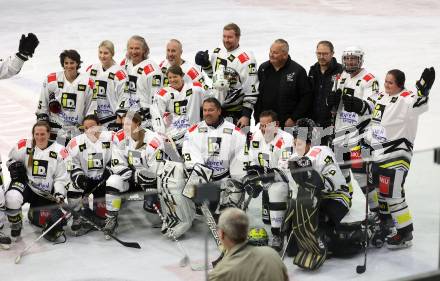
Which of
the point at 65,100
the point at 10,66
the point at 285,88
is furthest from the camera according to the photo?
the point at 65,100

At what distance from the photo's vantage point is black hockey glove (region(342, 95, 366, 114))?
7379 mm

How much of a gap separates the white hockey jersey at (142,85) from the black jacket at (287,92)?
1026 mm

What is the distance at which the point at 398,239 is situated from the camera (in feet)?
20.9

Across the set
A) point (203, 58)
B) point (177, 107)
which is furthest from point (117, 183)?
point (203, 58)

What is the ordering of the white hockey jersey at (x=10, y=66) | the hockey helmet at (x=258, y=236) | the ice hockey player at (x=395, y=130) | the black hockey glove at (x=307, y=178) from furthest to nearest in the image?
the white hockey jersey at (x=10, y=66) < the ice hockey player at (x=395, y=130) < the hockey helmet at (x=258, y=236) < the black hockey glove at (x=307, y=178)

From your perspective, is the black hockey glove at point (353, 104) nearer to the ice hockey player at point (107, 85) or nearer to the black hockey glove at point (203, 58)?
the black hockey glove at point (203, 58)

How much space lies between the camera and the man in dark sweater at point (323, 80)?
7758mm

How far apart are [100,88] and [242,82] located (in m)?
1.30

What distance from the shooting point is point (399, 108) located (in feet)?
23.0

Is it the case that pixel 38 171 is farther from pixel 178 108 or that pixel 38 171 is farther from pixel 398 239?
pixel 398 239

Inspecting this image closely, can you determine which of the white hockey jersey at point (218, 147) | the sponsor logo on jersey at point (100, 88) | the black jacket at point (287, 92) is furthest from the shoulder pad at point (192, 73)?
the white hockey jersey at point (218, 147)

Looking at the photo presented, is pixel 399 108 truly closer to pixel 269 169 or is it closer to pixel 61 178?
pixel 269 169

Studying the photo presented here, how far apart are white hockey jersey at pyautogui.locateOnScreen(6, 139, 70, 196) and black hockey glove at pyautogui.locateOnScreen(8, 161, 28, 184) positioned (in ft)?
0.18

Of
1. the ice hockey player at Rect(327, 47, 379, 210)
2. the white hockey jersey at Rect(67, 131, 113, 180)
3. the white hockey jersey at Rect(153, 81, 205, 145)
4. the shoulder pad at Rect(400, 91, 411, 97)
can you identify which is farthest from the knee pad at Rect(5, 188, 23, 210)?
the shoulder pad at Rect(400, 91, 411, 97)
